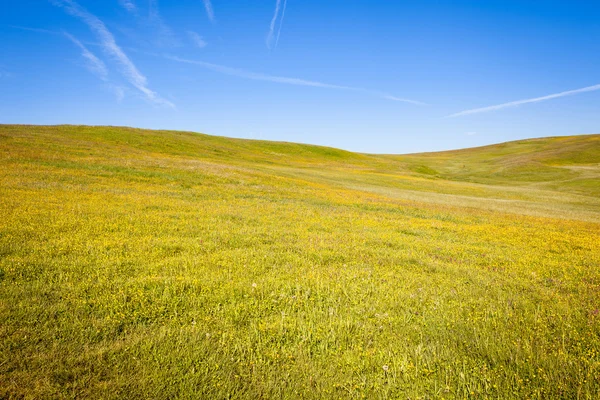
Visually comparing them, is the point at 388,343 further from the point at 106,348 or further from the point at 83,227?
the point at 83,227

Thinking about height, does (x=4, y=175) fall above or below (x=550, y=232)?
above

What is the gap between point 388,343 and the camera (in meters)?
5.04

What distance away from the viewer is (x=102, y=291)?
19.3ft

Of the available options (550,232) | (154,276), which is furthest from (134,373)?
(550,232)

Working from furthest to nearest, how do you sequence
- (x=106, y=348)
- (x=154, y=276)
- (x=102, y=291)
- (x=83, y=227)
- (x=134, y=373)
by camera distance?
(x=83, y=227) → (x=154, y=276) → (x=102, y=291) → (x=106, y=348) → (x=134, y=373)

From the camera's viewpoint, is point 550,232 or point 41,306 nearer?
point 41,306

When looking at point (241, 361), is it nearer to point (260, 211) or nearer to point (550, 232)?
point (260, 211)

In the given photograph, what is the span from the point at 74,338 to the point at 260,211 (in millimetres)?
11936

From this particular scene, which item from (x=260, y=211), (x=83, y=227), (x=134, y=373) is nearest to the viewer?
(x=134, y=373)

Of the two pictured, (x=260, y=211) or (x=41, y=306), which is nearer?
(x=41, y=306)

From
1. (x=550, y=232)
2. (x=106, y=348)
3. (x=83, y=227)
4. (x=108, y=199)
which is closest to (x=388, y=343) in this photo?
(x=106, y=348)

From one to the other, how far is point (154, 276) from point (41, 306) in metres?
2.00

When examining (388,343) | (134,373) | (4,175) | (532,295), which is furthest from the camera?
(4,175)

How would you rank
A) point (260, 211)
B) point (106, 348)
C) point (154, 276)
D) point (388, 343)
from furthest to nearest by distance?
point (260, 211)
point (154, 276)
point (388, 343)
point (106, 348)
